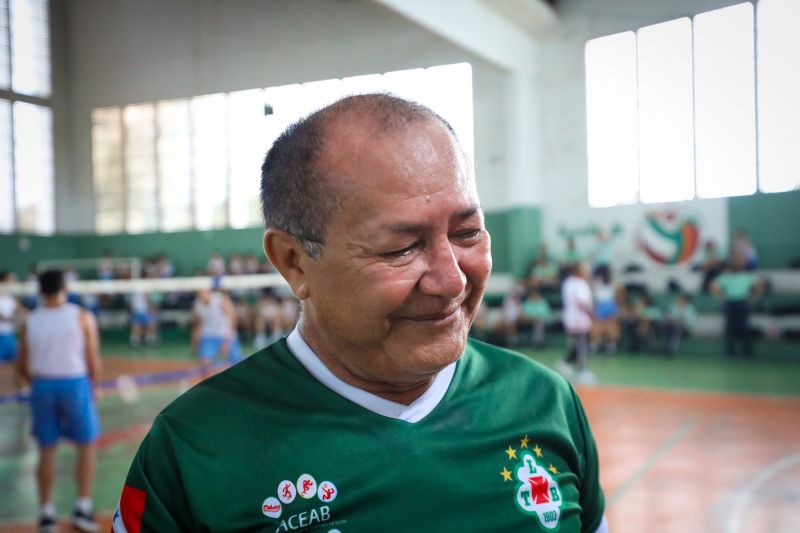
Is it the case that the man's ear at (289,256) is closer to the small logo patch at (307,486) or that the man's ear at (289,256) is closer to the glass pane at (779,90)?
the small logo patch at (307,486)

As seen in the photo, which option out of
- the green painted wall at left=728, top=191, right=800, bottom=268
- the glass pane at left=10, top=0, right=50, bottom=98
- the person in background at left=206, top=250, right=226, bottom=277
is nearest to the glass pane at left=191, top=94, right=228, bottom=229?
the glass pane at left=10, top=0, right=50, bottom=98

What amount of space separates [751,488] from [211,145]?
16.3 feet

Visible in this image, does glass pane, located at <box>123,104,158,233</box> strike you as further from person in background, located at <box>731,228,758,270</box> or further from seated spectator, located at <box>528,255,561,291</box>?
person in background, located at <box>731,228,758,270</box>

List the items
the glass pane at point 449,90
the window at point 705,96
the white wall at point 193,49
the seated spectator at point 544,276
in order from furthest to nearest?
the seated spectator at point 544,276
the window at point 705,96
the white wall at point 193,49
the glass pane at point 449,90

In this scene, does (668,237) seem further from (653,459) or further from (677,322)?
(653,459)

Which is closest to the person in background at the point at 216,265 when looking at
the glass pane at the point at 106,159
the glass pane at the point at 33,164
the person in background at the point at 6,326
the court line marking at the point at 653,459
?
the person in background at the point at 6,326

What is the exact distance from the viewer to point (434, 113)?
44.3 inches

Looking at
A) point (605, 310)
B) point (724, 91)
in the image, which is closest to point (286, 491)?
point (724, 91)

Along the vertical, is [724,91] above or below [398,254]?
above

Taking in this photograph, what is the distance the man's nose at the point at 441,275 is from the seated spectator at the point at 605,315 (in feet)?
35.7

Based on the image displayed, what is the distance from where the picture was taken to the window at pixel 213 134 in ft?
4.81

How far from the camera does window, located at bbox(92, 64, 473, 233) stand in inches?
57.7

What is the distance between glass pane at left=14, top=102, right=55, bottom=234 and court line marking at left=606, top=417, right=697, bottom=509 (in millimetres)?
4692

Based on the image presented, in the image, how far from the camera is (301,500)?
1.08 meters
